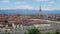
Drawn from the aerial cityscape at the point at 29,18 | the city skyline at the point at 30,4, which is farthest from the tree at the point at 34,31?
the city skyline at the point at 30,4

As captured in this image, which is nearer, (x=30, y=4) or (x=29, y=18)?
(x=29, y=18)

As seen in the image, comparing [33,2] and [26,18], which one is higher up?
[33,2]

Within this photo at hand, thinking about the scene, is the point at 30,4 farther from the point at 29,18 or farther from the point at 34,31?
the point at 34,31

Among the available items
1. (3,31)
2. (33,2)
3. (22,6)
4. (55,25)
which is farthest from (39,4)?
(3,31)

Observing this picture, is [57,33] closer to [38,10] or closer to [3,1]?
[38,10]

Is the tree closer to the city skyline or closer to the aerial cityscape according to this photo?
the aerial cityscape

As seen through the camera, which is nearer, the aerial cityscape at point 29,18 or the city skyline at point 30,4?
the aerial cityscape at point 29,18

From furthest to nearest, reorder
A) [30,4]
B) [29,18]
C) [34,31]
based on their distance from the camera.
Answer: [30,4] < [29,18] < [34,31]

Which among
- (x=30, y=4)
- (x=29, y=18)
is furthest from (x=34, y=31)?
(x=30, y=4)

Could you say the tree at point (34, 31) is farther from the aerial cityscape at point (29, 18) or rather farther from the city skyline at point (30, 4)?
the city skyline at point (30, 4)
